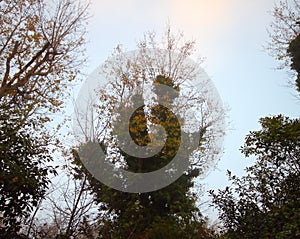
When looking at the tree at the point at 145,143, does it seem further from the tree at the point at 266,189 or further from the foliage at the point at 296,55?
the foliage at the point at 296,55

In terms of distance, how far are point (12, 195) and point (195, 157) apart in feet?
26.0

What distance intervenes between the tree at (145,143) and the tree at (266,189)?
1.30 metres

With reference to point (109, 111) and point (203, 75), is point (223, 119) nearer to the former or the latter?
point (203, 75)

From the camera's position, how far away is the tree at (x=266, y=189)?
489 cm

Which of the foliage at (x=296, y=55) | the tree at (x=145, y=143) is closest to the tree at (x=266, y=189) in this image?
the tree at (x=145, y=143)

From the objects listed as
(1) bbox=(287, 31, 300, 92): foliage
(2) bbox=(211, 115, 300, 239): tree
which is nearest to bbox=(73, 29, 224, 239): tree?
(2) bbox=(211, 115, 300, 239): tree

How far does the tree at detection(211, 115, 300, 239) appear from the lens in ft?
16.0

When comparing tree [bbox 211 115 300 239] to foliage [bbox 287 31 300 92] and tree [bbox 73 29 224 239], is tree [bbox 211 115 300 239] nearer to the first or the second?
tree [bbox 73 29 224 239]

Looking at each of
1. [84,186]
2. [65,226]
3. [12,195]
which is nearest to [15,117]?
[12,195]

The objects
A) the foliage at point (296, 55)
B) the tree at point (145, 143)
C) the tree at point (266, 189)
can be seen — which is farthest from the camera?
the foliage at point (296, 55)

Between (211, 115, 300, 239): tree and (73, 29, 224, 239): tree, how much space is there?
1.30m

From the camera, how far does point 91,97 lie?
8.80m

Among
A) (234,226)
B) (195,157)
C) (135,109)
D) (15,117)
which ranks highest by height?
(135,109)

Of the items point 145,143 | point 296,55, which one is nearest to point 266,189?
point 145,143
